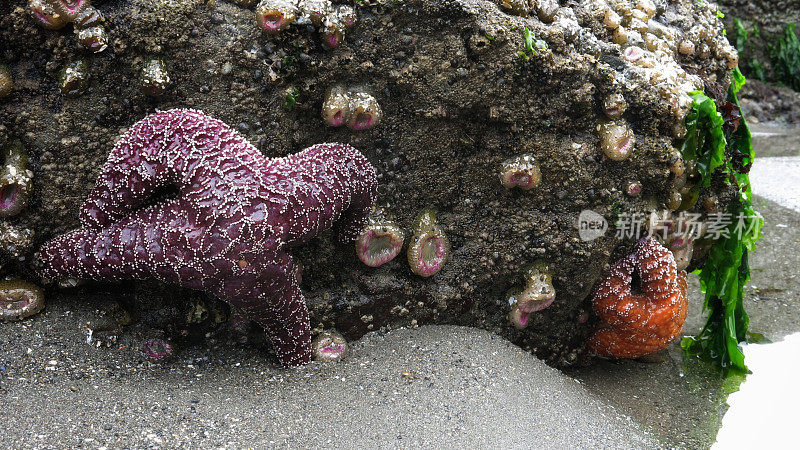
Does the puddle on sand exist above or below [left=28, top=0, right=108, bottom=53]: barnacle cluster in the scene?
below

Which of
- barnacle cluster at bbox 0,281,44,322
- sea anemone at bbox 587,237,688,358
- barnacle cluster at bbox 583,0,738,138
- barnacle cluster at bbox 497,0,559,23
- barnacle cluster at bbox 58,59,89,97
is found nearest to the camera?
barnacle cluster at bbox 58,59,89,97

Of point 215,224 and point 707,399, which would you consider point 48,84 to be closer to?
point 215,224

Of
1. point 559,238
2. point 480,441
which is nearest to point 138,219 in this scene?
point 480,441

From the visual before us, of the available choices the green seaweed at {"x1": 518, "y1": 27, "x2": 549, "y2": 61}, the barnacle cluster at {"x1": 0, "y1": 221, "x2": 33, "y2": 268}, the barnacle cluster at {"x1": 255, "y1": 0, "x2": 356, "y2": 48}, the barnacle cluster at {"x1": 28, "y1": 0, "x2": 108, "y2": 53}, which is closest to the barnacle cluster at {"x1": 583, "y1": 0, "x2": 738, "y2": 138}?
the green seaweed at {"x1": 518, "y1": 27, "x2": 549, "y2": 61}

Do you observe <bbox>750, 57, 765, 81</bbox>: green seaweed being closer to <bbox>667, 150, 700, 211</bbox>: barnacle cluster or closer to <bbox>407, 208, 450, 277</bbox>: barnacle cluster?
<bbox>667, 150, 700, 211</bbox>: barnacle cluster

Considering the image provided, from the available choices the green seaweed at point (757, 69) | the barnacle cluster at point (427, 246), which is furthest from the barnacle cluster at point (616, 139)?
the green seaweed at point (757, 69)

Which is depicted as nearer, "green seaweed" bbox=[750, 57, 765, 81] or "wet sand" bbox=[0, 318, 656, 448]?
"wet sand" bbox=[0, 318, 656, 448]

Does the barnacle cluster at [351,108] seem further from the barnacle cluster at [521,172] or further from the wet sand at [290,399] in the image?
the wet sand at [290,399]
